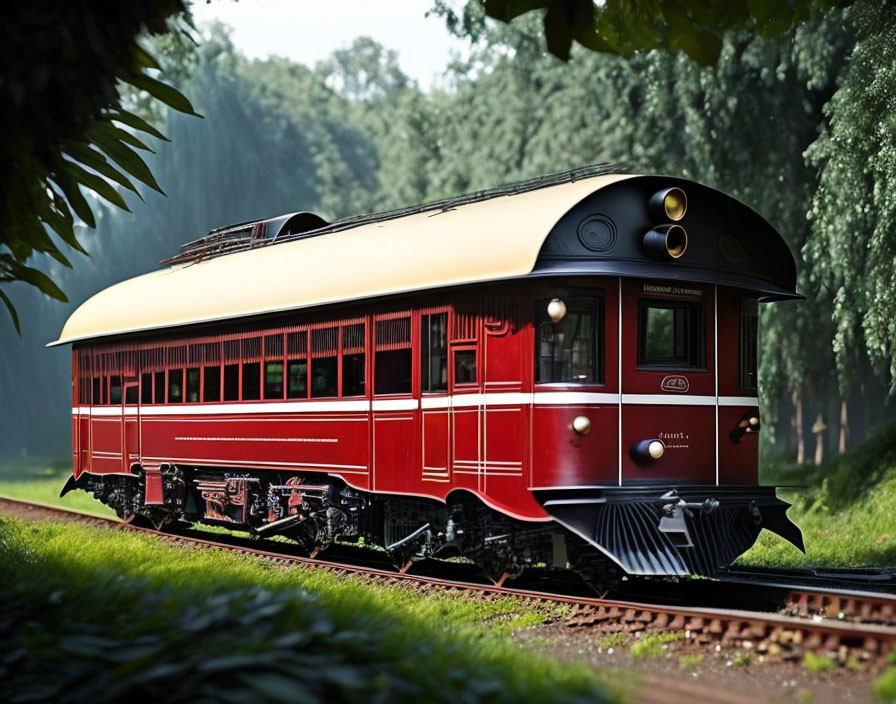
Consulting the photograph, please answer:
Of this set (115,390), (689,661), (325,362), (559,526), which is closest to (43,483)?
(115,390)

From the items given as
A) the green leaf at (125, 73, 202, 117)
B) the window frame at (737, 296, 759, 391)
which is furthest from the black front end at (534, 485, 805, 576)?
the green leaf at (125, 73, 202, 117)

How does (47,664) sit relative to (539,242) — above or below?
below

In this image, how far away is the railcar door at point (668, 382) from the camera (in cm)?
1115

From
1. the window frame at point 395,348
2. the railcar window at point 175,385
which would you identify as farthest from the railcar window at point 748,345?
the railcar window at point 175,385

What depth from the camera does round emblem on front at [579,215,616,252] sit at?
11.1 meters

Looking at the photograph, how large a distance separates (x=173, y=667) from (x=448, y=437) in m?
6.65

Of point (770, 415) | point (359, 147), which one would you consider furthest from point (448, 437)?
point (359, 147)

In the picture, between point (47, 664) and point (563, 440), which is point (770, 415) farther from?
point (47, 664)

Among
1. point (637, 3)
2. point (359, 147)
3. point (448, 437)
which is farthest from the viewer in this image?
point (359, 147)

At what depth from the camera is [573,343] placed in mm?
11055

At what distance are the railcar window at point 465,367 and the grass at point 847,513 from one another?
4.76 meters

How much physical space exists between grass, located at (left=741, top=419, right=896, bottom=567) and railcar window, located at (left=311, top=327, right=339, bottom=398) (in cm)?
534

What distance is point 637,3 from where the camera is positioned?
21.7ft

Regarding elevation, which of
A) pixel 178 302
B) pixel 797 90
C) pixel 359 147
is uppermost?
pixel 359 147
